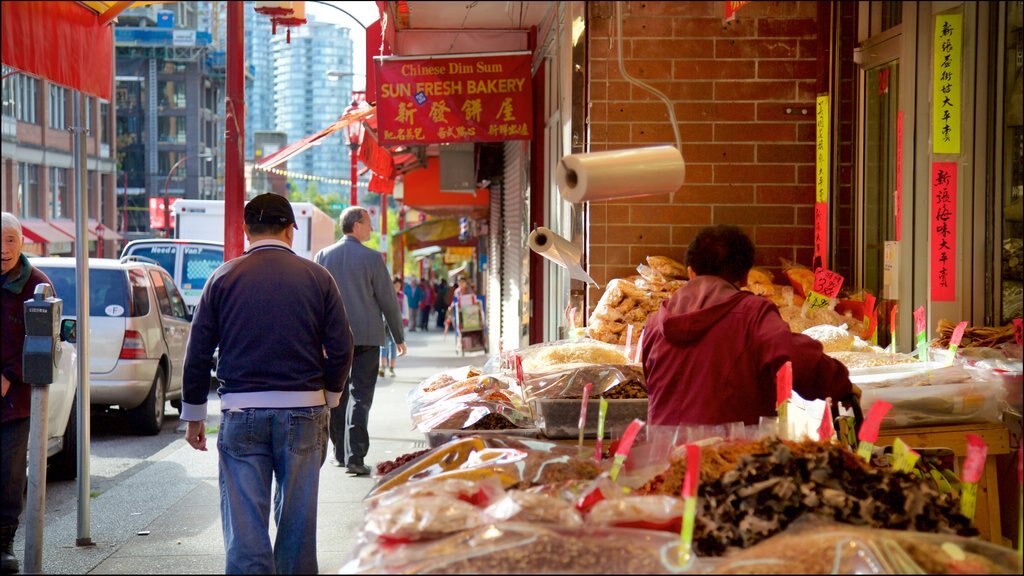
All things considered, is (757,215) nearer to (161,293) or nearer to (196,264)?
(161,293)

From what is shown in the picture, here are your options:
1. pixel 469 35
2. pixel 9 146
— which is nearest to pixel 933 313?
pixel 469 35

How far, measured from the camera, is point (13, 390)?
619 cm

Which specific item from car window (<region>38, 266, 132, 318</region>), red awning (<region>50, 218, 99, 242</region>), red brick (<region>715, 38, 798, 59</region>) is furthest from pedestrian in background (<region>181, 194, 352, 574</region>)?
red awning (<region>50, 218, 99, 242</region>)

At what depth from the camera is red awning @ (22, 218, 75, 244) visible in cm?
4255

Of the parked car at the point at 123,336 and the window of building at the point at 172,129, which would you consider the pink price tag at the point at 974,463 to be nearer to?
the parked car at the point at 123,336

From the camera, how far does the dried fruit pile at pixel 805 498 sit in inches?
117

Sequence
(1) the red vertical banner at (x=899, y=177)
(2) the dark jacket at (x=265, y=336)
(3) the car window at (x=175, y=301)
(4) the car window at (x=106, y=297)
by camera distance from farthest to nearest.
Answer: (3) the car window at (x=175, y=301) → (4) the car window at (x=106, y=297) → (1) the red vertical banner at (x=899, y=177) → (2) the dark jacket at (x=265, y=336)

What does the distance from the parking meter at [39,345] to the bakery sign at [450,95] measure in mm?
4407

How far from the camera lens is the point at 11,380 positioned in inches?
241

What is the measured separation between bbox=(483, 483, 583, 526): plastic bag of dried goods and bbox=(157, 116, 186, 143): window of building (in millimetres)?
80271

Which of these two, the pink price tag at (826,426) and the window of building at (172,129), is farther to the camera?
the window of building at (172,129)

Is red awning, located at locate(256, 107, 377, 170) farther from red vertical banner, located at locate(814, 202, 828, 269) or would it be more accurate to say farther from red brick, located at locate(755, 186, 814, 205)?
red vertical banner, located at locate(814, 202, 828, 269)

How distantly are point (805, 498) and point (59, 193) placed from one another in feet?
173

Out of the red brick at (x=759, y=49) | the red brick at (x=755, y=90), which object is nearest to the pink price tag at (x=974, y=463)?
the red brick at (x=755, y=90)
